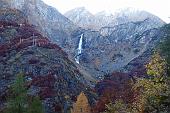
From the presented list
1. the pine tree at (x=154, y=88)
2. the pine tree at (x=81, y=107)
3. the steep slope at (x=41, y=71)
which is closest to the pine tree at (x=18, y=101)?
the pine tree at (x=154, y=88)

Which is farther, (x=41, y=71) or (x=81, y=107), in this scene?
(x=41, y=71)

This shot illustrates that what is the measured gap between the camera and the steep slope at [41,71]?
72.1m

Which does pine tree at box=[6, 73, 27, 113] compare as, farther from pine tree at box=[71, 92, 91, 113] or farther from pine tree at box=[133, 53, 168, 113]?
pine tree at box=[71, 92, 91, 113]

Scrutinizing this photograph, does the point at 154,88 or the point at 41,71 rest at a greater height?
the point at 154,88

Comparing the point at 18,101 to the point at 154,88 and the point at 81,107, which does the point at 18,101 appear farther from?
the point at 81,107

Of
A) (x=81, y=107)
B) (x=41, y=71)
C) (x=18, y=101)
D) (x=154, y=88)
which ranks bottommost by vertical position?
(x=81, y=107)

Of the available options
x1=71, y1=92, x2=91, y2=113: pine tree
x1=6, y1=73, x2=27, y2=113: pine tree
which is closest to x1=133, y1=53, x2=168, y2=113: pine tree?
x1=6, y1=73, x2=27, y2=113: pine tree

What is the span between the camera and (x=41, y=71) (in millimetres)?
82500

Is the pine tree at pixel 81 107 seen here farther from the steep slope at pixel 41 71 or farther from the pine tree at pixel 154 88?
the pine tree at pixel 154 88

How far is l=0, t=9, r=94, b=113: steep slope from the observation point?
7212 cm

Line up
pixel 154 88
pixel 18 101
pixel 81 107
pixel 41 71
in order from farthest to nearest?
pixel 41 71 → pixel 81 107 → pixel 18 101 → pixel 154 88

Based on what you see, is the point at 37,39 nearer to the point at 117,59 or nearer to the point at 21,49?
the point at 21,49

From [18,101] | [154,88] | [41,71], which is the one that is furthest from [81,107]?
[154,88]

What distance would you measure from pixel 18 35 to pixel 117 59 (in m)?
89.7
